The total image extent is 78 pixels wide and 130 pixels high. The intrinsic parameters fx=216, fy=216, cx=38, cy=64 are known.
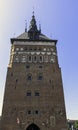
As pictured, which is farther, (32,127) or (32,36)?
(32,36)

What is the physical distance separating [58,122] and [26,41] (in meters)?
12.6

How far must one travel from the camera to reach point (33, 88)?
90.7 feet

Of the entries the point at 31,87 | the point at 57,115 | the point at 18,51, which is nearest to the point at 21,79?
the point at 31,87

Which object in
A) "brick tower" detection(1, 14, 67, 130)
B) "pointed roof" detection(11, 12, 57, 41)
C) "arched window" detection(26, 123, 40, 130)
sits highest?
"pointed roof" detection(11, 12, 57, 41)

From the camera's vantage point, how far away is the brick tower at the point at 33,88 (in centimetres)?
2572

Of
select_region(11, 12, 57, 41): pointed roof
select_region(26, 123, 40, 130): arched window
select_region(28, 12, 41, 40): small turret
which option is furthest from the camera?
select_region(28, 12, 41, 40): small turret

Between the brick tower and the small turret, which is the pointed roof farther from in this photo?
the brick tower

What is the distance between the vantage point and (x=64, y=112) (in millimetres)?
26188

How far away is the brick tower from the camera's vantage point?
84.4 feet

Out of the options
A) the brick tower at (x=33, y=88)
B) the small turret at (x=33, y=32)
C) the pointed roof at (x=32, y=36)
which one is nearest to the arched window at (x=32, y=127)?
the brick tower at (x=33, y=88)

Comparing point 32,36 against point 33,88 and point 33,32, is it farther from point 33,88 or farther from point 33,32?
point 33,88

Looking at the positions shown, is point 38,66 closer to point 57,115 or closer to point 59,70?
point 59,70

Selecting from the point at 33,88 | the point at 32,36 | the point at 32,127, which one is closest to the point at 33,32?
the point at 32,36

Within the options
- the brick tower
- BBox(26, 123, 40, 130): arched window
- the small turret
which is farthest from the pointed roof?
BBox(26, 123, 40, 130): arched window
